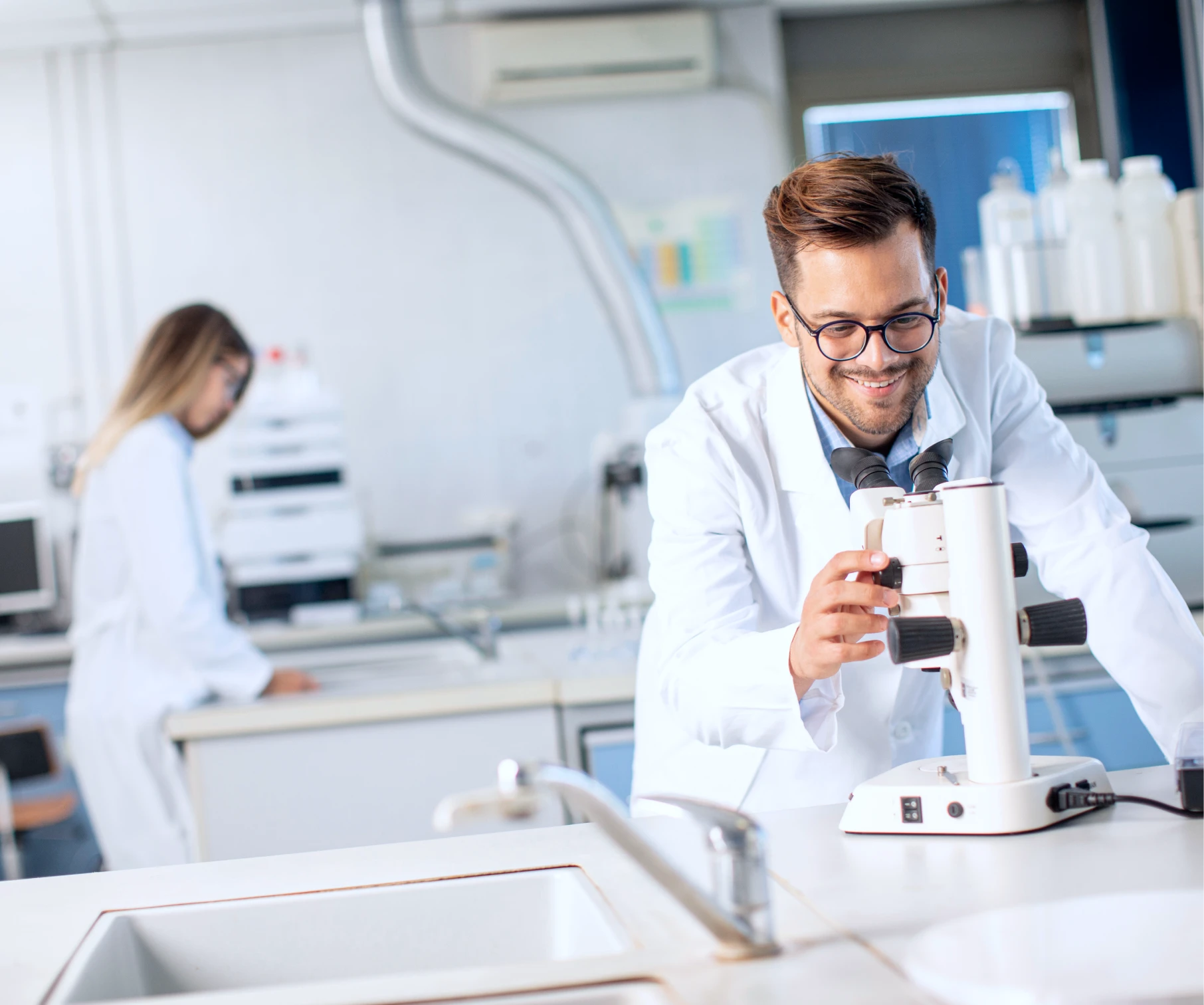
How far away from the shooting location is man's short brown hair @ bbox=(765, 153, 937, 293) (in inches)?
46.1

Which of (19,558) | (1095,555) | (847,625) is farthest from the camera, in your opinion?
(19,558)

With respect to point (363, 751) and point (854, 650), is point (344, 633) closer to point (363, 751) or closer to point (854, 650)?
point (363, 751)

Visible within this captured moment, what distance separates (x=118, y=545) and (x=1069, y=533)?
1787 mm

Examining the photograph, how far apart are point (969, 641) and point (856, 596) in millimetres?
97

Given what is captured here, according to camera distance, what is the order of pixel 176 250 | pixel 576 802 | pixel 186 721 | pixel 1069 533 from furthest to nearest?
1. pixel 176 250
2. pixel 186 721
3. pixel 1069 533
4. pixel 576 802

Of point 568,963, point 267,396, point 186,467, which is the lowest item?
point 568,963

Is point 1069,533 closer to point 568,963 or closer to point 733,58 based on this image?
point 568,963

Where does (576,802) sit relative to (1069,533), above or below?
below

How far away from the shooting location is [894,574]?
0.99 metres

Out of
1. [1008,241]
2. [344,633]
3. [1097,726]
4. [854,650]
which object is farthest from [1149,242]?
[344,633]

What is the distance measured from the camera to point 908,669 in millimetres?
1266

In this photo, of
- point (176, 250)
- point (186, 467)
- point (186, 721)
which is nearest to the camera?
point (186, 721)

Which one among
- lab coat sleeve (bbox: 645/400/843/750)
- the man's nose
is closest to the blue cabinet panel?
lab coat sleeve (bbox: 645/400/843/750)

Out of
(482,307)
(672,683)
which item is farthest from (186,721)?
(482,307)
